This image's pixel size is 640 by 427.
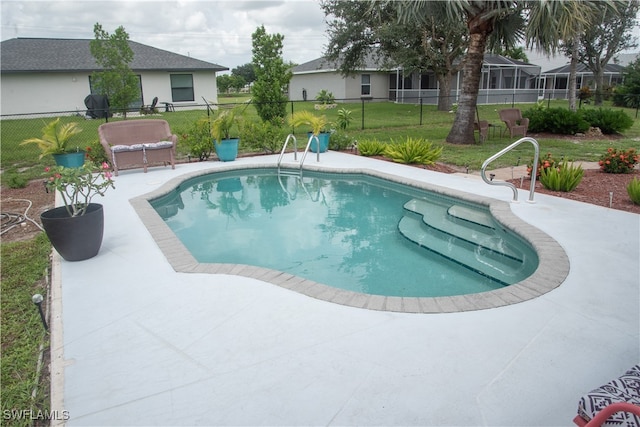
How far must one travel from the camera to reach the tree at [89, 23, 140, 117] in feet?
60.5

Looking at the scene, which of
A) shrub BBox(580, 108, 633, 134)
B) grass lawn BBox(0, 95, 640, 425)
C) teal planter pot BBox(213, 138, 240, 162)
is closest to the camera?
grass lawn BBox(0, 95, 640, 425)

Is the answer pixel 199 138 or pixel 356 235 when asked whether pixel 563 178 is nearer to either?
pixel 356 235

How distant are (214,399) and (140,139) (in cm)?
762

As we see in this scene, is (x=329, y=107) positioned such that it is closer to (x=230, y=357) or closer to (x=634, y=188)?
(x=634, y=188)

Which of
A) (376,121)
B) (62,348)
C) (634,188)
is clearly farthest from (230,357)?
(376,121)

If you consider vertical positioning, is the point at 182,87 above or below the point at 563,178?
above

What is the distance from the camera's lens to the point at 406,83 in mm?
30031

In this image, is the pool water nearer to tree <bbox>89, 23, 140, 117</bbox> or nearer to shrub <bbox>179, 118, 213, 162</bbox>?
shrub <bbox>179, 118, 213, 162</bbox>

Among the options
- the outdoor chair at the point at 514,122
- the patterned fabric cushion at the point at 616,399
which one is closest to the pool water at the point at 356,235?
the patterned fabric cushion at the point at 616,399

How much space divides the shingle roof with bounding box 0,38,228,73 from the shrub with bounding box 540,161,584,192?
2077 centimetres

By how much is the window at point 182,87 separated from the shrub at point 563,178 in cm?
2130

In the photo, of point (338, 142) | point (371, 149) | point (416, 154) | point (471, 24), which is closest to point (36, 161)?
point (338, 142)

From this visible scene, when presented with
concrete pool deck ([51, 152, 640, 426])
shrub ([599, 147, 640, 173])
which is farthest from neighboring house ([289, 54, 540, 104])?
concrete pool deck ([51, 152, 640, 426])

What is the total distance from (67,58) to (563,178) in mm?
23399
